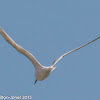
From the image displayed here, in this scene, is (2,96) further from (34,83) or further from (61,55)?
(61,55)

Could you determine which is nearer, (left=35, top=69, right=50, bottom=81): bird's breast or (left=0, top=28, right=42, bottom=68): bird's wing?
(left=0, top=28, right=42, bottom=68): bird's wing

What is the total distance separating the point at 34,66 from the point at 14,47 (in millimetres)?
959

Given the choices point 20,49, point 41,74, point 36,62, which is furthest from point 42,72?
point 20,49

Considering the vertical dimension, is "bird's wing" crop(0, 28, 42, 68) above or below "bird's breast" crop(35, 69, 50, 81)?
above

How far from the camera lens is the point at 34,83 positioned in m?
15.9

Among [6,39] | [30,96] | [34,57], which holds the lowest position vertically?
[30,96]

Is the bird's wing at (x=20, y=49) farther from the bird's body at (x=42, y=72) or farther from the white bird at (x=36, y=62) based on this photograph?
the bird's body at (x=42, y=72)

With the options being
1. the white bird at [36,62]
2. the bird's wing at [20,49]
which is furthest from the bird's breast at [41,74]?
the bird's wing at [20,49]

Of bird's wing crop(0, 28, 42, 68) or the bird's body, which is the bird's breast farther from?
bird's wing crop(0, 28, 42, 68)

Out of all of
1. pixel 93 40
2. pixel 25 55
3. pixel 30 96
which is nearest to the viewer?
pixel 93 40

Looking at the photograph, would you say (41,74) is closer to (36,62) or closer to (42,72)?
(42,72)

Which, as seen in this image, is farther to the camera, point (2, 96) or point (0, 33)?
point (2, 96)

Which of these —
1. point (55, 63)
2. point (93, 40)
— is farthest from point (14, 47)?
point (93, 40)

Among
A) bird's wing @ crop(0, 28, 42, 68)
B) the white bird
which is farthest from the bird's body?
bird's wing @ crop(0, 28, 42, 68)
